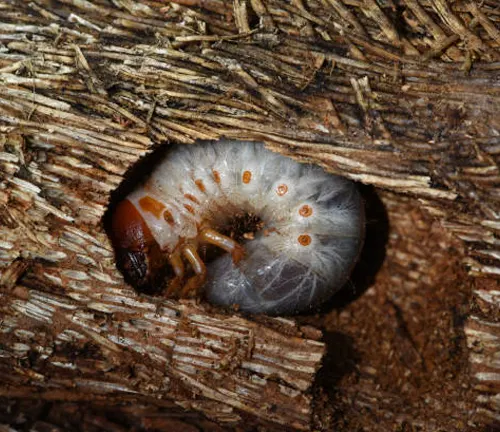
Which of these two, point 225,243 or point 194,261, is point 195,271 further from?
point 225,243

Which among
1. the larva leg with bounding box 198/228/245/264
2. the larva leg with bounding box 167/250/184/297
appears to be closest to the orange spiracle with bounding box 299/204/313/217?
the larva leg with bounding box 198/228/245/264

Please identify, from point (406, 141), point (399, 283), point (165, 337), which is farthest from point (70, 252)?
point (399, 283)

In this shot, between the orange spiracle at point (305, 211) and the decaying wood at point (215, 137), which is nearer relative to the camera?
the decaying wood at point (215, 137)

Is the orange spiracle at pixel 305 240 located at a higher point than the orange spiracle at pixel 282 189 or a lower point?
lower

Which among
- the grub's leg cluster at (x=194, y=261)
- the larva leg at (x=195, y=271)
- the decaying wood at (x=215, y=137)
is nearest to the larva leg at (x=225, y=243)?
the grub's leg cluster at (x=194, y=261)

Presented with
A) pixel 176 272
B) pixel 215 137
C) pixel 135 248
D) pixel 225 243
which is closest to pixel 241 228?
pixel 225 243

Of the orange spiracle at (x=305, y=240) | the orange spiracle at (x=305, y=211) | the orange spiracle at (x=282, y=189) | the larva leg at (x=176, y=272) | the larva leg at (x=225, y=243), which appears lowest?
the larva leg at (x=176, y=272)

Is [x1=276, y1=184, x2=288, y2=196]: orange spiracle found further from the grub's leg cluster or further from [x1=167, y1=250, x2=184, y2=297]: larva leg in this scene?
[x1=167, y1=250, x2=184, y2=297]: larva leg

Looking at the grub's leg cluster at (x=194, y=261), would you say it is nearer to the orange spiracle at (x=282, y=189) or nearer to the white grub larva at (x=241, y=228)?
the white grub larva at (x=241, y=228)
